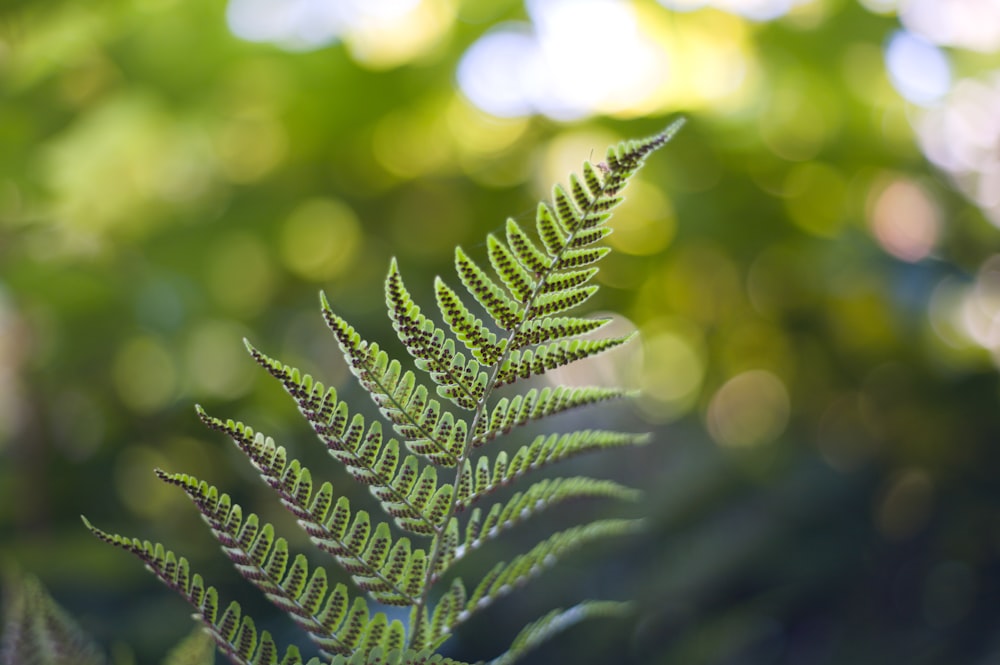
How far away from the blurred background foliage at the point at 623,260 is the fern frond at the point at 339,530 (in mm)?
→ 836

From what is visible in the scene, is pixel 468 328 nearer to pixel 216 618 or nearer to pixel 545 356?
pixel 545 356

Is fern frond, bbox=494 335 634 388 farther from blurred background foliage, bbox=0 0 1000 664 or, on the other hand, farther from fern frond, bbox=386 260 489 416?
blurred background foliage, bbox=0 0 1000 664

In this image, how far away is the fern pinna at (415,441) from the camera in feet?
0.94

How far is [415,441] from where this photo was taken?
0.30 meters

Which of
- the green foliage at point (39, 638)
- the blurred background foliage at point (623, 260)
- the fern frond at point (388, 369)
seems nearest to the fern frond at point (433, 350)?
the fern frond at point (388, 369)

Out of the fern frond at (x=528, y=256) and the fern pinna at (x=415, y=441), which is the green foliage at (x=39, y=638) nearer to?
the fern pinna at (x=415, y=441)

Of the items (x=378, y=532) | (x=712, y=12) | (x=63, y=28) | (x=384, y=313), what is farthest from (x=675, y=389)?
(x=378, y=532)

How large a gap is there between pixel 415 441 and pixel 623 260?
4.28 ft

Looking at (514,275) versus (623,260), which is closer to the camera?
(514,275)

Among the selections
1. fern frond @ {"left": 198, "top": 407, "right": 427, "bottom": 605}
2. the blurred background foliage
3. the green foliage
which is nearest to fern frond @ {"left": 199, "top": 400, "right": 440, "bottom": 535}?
fern frond @ {"left": 198, "top": 407, "right": 427, "bottom": 605}

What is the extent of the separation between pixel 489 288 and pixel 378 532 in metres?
0.10

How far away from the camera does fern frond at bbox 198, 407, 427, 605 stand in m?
0.29

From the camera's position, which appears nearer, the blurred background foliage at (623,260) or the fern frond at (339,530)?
the fern frond at (339,530)

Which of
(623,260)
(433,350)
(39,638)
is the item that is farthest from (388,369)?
(623,260)
